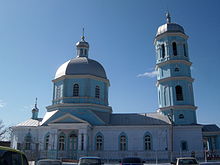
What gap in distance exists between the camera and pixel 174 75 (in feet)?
103

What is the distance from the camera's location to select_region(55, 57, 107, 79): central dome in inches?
1291

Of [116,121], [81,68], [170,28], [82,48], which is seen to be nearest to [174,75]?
[170,28]

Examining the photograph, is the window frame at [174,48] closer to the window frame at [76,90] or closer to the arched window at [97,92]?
the arched window at [97,92]

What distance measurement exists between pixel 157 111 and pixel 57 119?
13.7 m

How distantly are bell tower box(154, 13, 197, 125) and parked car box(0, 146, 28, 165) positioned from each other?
84.4 ft

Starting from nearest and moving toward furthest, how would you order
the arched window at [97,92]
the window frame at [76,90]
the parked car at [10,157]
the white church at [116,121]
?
1. the parked car at [10,157]
2. the white church at [116,121]
3. the window frame at [76,90]
4. the arched window at [97,92]

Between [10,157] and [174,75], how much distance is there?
27.8 meters

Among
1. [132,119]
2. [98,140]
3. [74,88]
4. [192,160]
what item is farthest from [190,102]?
[192,160]

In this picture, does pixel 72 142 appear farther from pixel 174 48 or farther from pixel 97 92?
pixel 174 48

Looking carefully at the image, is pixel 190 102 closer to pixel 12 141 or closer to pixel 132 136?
pixel 132 136

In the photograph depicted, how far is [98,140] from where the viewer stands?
97.2 feet

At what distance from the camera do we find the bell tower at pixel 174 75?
30.3 metres

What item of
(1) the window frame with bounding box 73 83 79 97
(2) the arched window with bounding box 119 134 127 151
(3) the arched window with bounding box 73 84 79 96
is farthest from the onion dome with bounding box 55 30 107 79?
(2) the arched window with bounding box 119 134 127 151

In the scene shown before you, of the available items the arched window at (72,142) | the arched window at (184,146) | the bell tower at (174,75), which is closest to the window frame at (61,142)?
the arched window at (72,142)
